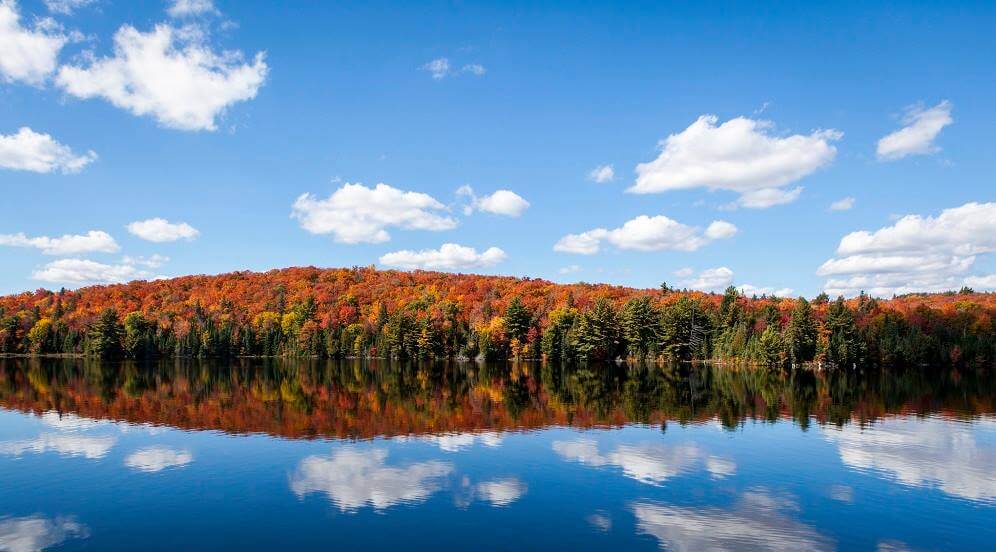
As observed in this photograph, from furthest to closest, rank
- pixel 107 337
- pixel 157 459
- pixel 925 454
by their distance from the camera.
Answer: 1. pixel 107 337
2. pixel 925 454
3. pixel 157 459

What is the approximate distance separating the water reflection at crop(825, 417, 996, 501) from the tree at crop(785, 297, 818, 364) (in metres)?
70.4

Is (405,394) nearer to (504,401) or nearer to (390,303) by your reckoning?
(504,401)

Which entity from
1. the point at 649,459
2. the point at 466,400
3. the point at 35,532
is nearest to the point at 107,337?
the point at 466,400

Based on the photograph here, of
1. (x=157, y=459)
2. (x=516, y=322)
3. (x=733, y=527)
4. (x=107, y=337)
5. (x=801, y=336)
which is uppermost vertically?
(x=516, y=322)

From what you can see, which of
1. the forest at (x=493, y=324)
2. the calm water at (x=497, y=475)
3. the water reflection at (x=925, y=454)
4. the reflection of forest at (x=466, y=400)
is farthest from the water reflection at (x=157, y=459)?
the forest at (x=493, y=324)

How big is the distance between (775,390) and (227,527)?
58306 mm

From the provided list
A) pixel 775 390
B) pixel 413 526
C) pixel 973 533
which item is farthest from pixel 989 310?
pixel 413 526

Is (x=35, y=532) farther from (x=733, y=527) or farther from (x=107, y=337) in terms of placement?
(x=107, y=337)

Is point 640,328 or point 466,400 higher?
point 640,328

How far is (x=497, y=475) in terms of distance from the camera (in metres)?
27.0

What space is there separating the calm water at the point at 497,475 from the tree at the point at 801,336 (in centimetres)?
6027

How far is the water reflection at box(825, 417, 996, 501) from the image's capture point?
2634 centimetres

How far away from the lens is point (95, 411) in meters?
46.6

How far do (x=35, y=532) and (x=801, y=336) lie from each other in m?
113
